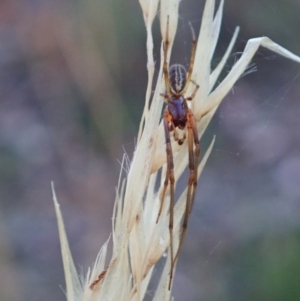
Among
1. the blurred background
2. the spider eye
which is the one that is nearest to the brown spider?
the spider eye

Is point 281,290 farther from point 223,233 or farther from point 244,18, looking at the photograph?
point 244,18

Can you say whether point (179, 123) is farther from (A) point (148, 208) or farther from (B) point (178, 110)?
(A) point (148, 208)

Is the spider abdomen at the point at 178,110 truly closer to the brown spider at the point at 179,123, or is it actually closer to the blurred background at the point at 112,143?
the brown spider at the point at 179,123

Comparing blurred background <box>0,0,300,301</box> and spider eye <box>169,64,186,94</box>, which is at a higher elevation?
spider eye <box>169,64,186,94</box>

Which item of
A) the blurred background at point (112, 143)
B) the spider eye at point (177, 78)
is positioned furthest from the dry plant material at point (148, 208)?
the blurred background at point (112, 143)

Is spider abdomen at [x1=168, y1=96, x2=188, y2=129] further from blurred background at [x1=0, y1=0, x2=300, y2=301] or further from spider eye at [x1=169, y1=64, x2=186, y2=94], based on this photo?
blurred background at [x1=0, y1=0, x2=300, y2=301]

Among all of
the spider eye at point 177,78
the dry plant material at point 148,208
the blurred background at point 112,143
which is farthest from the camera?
the blurred background at point 112,143

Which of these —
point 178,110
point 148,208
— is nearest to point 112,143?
point 178,110
